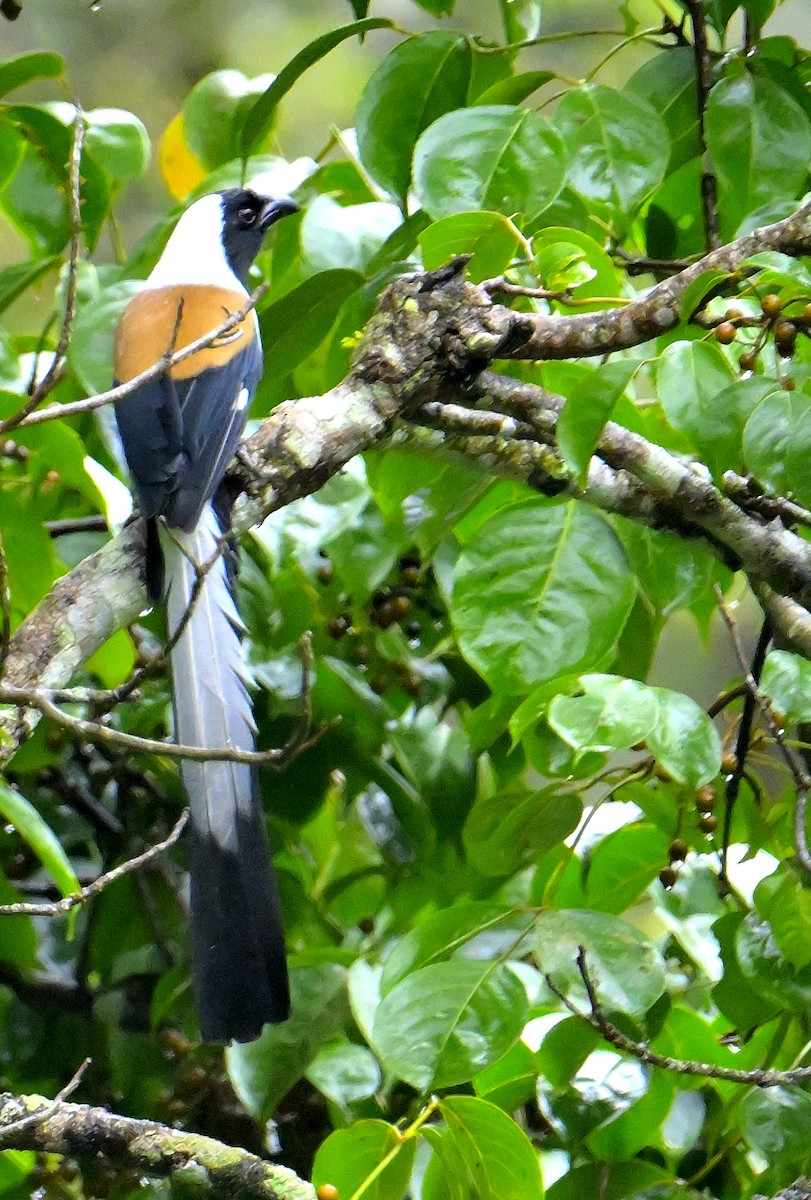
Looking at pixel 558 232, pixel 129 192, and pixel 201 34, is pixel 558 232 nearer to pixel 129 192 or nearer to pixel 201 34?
pixel 129 192

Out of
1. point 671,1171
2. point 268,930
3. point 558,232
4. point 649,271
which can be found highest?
point 558,232

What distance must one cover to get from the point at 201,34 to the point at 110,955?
8.88 ft

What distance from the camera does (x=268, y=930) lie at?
102cm

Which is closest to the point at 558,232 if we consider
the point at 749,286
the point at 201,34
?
the point at 749,286

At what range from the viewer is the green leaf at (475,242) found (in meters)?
0.92

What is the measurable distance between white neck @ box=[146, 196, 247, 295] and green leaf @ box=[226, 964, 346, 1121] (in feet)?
2.89

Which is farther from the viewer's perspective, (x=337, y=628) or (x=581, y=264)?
(x=337, y=628)

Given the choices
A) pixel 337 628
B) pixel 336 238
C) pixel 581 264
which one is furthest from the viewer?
pixel 337 628

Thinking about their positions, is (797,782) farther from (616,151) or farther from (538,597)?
(616,151)

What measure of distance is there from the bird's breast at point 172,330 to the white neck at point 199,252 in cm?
17

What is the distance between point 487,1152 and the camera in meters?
0.84

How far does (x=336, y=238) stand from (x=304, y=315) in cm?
9

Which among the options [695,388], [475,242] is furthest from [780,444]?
[475,242]

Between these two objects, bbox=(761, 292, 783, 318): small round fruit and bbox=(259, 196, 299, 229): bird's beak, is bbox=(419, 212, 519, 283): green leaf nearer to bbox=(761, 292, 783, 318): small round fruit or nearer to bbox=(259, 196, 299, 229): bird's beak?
bbox=(761, 292, 783, 318): small round fruit
